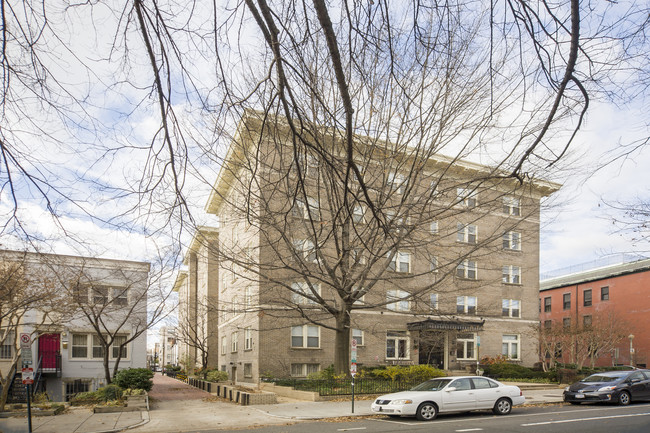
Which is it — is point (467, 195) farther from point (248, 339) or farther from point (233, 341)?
point (233, 341)

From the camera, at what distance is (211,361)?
51406 millimetres

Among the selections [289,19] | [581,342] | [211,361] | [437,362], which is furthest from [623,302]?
[289,19]

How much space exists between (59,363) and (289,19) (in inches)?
1262

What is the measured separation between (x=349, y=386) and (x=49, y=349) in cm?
1940

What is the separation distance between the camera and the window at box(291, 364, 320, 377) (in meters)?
Result: 32.5

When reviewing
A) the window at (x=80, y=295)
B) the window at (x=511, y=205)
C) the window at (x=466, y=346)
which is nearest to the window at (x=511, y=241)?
the window at (x=511, y=205)

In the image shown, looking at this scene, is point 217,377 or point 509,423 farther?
point 217,377

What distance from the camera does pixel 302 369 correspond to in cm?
3278

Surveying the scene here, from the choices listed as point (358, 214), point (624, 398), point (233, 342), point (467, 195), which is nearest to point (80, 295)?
point (358, 214)

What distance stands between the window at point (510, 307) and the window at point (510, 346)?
163 centimetres

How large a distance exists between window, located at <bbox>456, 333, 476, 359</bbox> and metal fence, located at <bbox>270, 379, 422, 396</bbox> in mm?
14375

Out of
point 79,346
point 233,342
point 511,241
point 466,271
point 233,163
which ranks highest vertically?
point 233,163

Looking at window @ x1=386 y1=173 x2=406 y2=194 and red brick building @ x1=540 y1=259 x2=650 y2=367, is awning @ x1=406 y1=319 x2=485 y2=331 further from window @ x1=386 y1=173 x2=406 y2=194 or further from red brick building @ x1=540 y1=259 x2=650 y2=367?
window @ x1=386 y1=173 x2=406 y2=194

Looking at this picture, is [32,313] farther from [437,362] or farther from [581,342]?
[581,342]
